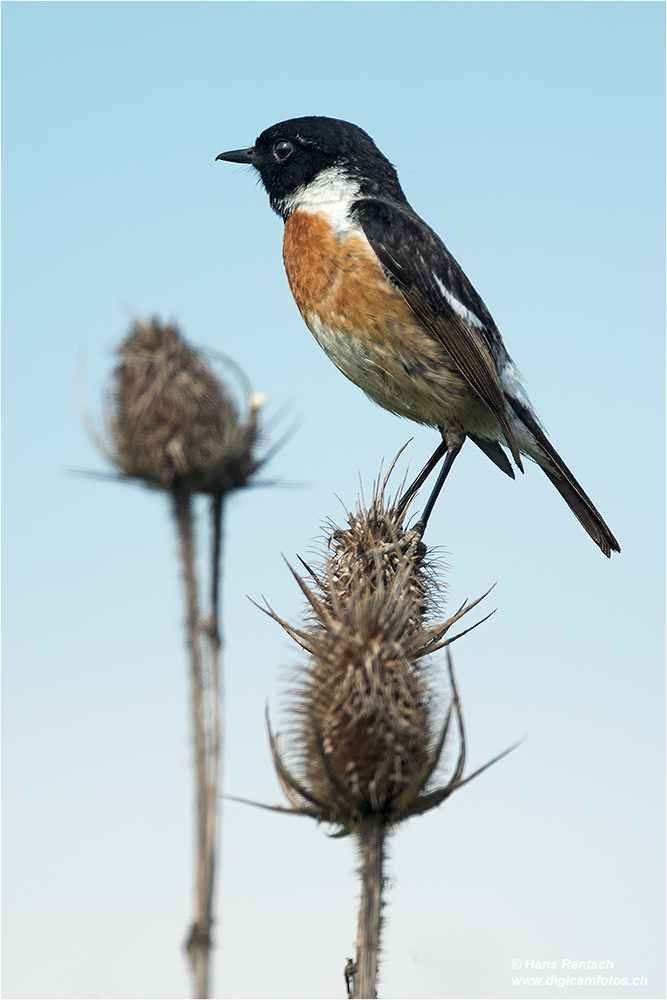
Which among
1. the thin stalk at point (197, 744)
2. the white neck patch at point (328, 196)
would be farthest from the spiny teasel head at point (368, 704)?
the thin stalk at point (197, 744)

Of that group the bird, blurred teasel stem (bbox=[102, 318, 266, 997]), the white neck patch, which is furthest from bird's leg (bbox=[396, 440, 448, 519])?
blurred teasel stem (bbox=[102, 318, 266, 997])

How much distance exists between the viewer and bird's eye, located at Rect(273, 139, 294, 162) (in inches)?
302

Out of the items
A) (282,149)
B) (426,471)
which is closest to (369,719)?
(426,471)

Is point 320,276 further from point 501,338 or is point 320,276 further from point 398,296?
point 501,338

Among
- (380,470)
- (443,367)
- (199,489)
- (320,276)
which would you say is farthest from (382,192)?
Answer: (199,489)

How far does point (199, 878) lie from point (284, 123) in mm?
7531

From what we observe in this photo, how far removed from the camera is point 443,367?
6.52 m

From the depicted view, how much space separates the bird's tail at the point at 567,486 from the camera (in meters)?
6.80

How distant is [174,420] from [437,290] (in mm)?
6635

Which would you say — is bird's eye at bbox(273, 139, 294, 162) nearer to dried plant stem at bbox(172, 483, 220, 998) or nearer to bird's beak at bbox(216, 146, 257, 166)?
bird's beak at bbox(216, 146, 257, 166)

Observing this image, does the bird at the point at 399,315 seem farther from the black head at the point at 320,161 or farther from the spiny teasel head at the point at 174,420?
the spiny teasel head at the point at 174,420

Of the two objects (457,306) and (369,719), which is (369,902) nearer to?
(369,719)

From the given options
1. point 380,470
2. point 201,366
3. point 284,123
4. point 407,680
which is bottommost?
point 407,680

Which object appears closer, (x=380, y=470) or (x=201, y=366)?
(x=380, y=470)
